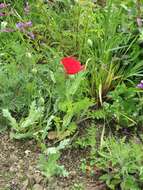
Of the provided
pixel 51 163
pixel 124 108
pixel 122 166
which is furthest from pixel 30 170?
pixel 124 108

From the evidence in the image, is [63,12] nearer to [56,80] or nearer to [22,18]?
[22,18]

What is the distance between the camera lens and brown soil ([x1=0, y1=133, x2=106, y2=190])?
233 centimetres

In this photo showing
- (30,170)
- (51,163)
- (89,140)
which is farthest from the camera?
Answer: (89,140)

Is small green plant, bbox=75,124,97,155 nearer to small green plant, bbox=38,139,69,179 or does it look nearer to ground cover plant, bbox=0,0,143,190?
ground cover plant, bbox=0,0,143,190

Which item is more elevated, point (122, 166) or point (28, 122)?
point (28, 122)

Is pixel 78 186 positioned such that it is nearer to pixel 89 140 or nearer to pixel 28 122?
pixel 89 140

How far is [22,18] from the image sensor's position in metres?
3.24

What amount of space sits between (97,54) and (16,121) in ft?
2.14

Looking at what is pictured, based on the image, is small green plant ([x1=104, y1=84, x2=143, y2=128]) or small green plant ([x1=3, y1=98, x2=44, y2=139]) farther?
small green plant ([x1=104, y1=84, x2=143, y2=128])

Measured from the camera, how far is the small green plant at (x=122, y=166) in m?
2.28

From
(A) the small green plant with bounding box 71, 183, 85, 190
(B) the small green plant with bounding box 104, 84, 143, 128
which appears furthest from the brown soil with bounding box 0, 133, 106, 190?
(B) the small green plant with bounding box 104, 84, 143, 128

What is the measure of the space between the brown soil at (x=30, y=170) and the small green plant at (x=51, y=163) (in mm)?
50

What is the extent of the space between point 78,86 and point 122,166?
1.58 ft

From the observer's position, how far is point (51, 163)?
2248mm
